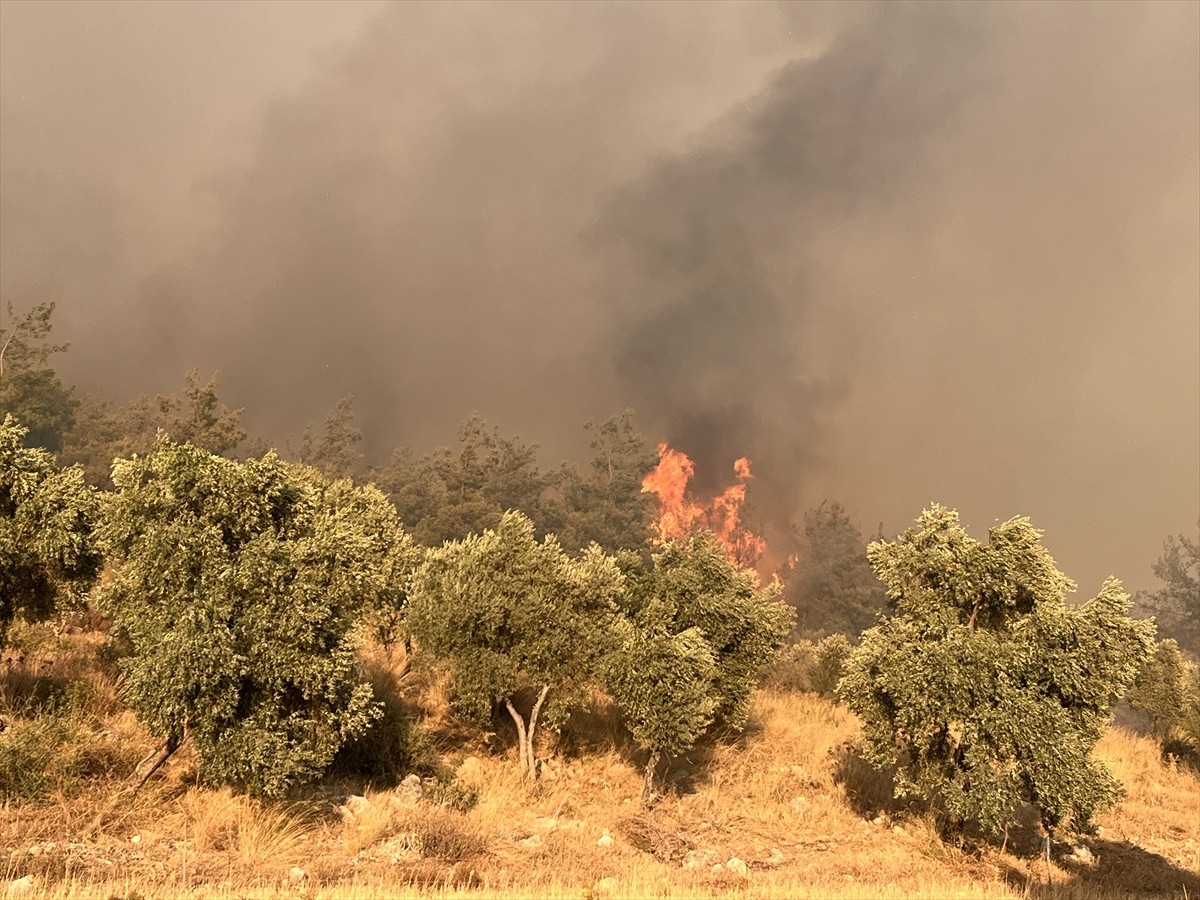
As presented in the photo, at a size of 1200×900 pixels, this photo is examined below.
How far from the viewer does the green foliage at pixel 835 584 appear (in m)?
122

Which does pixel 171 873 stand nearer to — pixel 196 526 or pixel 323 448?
pixel 196 526

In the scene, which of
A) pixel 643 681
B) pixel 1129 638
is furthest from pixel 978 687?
pixel 643 681

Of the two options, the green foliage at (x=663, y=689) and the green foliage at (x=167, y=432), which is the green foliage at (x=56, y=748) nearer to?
the green foliage at (x=663, y=689)

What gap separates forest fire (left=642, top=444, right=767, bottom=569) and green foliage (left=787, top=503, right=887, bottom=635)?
81.1 feet

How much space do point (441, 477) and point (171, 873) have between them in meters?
85.4

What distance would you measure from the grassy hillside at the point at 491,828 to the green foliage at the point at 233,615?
2091mm

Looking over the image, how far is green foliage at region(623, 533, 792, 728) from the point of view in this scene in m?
33.0

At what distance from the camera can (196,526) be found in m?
22.0

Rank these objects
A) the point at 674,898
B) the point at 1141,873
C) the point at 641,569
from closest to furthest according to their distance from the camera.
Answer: the point at 674,898 < the point at 1141,873 < the point at 641,569

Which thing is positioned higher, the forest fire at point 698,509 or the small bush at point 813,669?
the forest fire at point 698,509

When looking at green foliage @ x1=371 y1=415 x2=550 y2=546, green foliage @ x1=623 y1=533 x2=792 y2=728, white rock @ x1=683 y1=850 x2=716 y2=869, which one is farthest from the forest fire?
white rock @ x1=683 y1=850 x2=716 y2=869

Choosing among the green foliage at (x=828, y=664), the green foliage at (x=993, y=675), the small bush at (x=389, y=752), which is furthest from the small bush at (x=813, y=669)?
the small bush at (x=389, y=752)

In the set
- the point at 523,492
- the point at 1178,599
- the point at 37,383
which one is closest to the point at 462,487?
the point at 523,492

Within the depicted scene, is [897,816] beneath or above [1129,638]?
beneath
